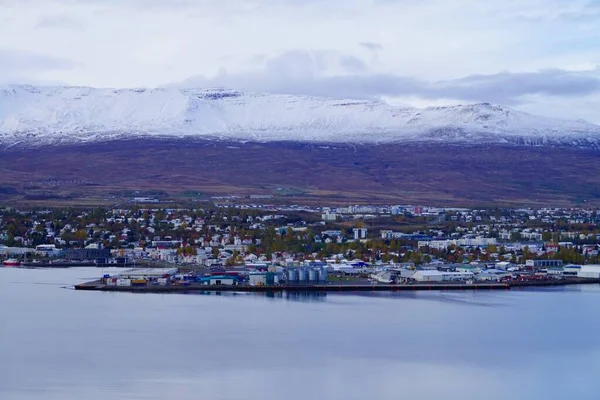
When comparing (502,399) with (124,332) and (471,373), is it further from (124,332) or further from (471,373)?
(124,332)

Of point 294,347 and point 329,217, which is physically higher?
point 329,217

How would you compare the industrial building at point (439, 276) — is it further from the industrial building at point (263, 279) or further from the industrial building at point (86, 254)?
the industrial building at point (86, 254)

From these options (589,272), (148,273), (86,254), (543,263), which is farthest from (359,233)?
(148,273)

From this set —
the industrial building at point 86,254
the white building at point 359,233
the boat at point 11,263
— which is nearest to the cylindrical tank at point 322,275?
the boat at point 11,263

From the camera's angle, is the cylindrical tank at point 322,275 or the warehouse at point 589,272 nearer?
the cylindrical tank at point 322,275

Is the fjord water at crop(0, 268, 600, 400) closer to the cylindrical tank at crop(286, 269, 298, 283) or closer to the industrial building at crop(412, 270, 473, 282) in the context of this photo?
the cylindrical tank at crop(286, 269, 298, 283)

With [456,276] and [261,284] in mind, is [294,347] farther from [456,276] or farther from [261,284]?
[456,276]

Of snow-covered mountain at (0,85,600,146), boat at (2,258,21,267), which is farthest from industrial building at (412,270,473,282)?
snow-covered mountain at (0,85,600,146)
